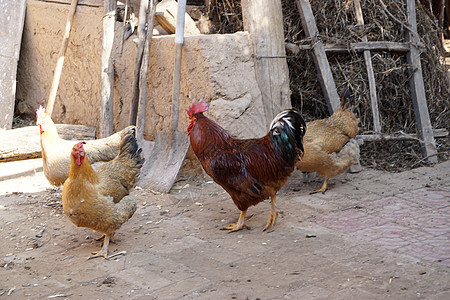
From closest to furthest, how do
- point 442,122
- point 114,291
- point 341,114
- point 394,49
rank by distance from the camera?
point 114,291, point 341,114, point 394,49, point 442,122

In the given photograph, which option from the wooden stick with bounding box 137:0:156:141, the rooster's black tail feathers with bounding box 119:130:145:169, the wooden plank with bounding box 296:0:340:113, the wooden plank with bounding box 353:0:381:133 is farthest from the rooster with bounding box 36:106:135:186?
the wooden plank with bounding box 353:0:381:133

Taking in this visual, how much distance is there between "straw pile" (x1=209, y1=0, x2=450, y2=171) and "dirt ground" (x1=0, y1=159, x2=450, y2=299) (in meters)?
0.97

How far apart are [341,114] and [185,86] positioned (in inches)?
80.3

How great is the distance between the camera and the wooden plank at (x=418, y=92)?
7363 mm

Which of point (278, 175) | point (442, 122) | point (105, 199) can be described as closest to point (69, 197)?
point (105, 199)

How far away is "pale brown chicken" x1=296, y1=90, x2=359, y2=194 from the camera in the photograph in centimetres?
609

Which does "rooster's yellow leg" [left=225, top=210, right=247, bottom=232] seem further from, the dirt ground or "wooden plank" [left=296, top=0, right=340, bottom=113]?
"wooden plank" [left=296, top=0, right=340, bottom=113]

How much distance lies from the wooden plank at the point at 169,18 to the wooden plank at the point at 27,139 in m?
2.09

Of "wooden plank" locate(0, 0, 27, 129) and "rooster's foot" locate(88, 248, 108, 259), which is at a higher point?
"wooden plank" locate(0, 0, 27, 129)

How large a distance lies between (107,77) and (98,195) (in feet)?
10.7

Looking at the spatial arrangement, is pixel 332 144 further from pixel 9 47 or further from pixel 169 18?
pixel 9 47

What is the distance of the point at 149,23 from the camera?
6.83 m

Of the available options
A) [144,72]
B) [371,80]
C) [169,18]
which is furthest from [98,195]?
[371,80]

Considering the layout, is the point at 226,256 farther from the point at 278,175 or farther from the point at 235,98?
the point at 235,98
